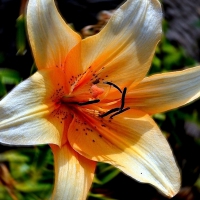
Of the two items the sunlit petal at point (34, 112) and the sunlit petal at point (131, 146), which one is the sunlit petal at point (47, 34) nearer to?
the sunlit petal at point (34, 112)

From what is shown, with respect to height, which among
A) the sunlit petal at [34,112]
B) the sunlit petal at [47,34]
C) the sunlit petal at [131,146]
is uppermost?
the sunlit petal at [47,34]

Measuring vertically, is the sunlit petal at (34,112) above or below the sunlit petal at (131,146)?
above

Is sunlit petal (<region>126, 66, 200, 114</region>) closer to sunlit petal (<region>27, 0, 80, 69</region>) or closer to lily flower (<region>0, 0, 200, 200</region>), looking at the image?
lily flower (<region>0, 0, 200, 200</region>)

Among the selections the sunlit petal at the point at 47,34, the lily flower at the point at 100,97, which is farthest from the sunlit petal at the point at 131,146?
the sunlit petal at the point at 47,34

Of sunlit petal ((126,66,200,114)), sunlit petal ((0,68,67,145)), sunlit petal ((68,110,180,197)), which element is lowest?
sunlit petal ((68,110,180,197))

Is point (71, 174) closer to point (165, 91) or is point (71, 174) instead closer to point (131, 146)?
point (131, 146)

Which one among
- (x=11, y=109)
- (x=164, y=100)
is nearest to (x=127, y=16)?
(x=164, y=100)

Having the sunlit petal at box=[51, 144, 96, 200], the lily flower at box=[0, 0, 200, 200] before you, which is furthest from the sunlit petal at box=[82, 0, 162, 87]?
the sunlit petal at box=[51, 144, 96, 200]
